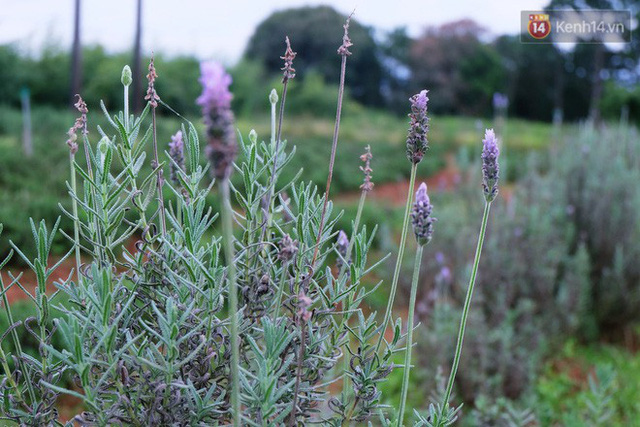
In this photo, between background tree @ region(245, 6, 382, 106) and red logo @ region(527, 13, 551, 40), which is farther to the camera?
background tree @ region(245, 6, 382, 106)

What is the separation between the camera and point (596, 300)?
4.25 metres

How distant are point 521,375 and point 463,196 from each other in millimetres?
2311

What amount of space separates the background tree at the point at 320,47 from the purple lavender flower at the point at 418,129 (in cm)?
2033

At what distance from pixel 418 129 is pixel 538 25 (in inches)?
117

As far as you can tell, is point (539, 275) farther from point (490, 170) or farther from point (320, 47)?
point (320, 47)

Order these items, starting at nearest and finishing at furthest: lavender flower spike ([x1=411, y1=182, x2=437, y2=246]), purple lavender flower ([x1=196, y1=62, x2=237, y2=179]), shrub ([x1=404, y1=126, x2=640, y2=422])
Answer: purple lavender flower ([x1=196, y1=62, x2=237, y2=179]) → lavender flower spike ([x1=411, y1=182, x2=437, y2=246]) → shrub ([x1=404, y1=126, x2=640, y2=422])

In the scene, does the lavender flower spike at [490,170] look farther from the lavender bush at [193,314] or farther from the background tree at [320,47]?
the background tree at [320,47]

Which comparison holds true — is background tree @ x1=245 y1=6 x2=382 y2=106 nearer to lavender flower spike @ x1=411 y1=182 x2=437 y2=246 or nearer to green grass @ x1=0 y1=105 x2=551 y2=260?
green grass @ x1=0 y1=105 x2=551 y2=260

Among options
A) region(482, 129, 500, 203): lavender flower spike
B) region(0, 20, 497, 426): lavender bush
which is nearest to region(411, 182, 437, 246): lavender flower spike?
region(0, 20, 497, 426): lavender bush

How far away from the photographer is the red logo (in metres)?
3.52

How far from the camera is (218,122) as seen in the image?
0.60 m

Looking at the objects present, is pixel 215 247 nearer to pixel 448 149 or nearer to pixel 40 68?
pixel 448 149

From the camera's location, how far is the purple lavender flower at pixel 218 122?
22.7 inches

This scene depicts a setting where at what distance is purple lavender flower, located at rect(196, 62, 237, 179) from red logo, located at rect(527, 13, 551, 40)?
3195 mm
